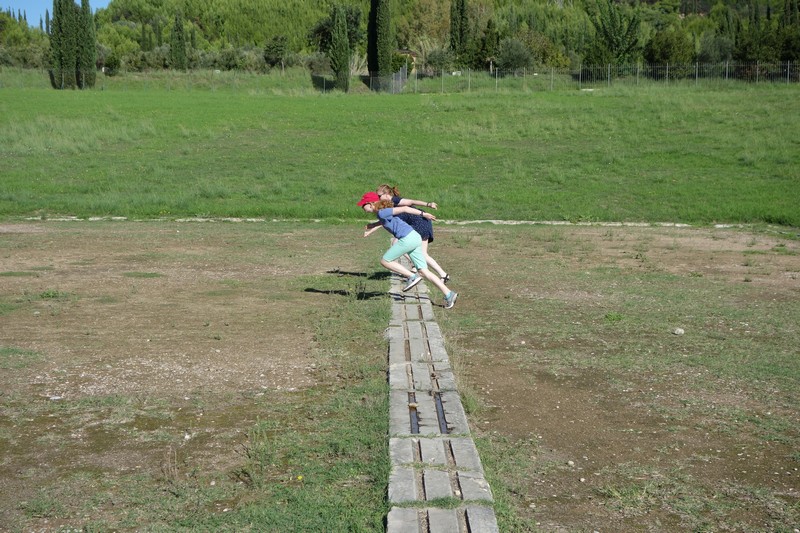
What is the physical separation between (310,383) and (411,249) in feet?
10.8

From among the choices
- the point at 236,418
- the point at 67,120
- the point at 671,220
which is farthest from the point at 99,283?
the point at 67,120

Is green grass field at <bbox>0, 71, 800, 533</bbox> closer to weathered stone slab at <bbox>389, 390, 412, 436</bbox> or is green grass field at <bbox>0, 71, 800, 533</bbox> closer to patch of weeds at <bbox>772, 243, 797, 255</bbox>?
weathered stone slab at <bbox>389, 390, 412, 436</bbox>

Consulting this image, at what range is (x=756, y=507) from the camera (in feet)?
16.8

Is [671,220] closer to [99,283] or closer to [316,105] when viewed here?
[99,283]

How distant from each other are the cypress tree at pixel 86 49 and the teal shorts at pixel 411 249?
53465mm

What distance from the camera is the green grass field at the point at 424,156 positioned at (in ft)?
72.1

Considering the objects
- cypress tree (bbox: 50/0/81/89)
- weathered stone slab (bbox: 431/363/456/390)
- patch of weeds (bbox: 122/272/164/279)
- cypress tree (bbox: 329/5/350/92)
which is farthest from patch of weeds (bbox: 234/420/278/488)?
cypress tree (bbox: 50/0/81/89)

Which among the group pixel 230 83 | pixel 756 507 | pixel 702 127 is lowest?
pixel 756 507

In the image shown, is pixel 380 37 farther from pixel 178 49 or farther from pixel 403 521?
pixel 403 521

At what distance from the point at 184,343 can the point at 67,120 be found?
2976 cm

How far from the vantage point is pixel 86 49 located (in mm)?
58688

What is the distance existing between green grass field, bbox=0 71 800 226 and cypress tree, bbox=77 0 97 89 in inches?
604

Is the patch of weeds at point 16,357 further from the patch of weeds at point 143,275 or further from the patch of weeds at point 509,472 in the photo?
the patch of weeds at point 509,472

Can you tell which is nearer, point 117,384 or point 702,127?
point 117,384
